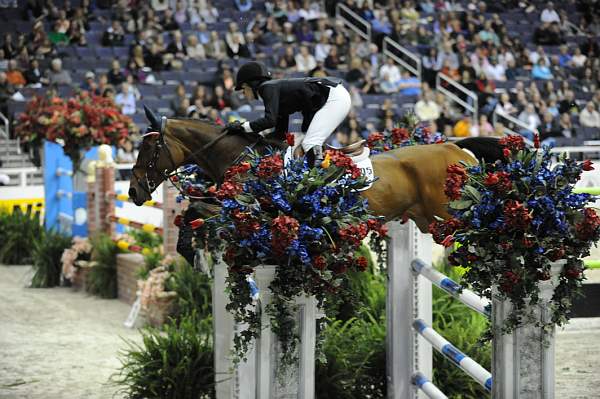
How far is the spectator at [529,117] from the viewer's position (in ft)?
65.1

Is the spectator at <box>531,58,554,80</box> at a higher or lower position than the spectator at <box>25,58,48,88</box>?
higher

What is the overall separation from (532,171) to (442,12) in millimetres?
19360

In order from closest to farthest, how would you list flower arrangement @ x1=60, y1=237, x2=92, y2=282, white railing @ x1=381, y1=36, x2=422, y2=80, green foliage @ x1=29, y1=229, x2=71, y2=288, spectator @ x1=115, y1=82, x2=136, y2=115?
flower arrangement @ x1=60, y1=237, x2=92, y2=282 < green foliage @ x1=29, y1=229, x2=71, y2=288 < spectator @ x1=115, y1=82, x2=136, y2=115 < white railing @ x1=381, y1=36, x2=422, y2=80

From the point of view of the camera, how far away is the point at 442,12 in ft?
75.3

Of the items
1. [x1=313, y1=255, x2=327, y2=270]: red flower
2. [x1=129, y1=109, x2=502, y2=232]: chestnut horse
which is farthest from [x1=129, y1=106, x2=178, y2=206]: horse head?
[x1=313, y1=255, x2=327, y2=270]: red flower

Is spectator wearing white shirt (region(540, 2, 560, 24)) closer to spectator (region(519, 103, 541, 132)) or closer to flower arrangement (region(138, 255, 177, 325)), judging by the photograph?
spectator (region(519, 103, 541, 132))

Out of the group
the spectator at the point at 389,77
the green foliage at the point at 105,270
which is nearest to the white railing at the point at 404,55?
the spectator at the point at 389,77

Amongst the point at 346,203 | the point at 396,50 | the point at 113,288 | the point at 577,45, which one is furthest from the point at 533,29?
the point at 346,203

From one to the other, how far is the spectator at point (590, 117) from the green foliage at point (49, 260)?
1154 centimetres

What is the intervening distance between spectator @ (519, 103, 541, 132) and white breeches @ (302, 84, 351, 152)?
13104 mm

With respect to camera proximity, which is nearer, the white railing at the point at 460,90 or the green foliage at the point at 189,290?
the green foliage at the point at 189,290

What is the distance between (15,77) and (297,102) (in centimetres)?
1153

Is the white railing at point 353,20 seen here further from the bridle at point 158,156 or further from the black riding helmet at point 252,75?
the black riding helmet at point 252,75

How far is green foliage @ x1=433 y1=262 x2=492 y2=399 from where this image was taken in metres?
6.22
